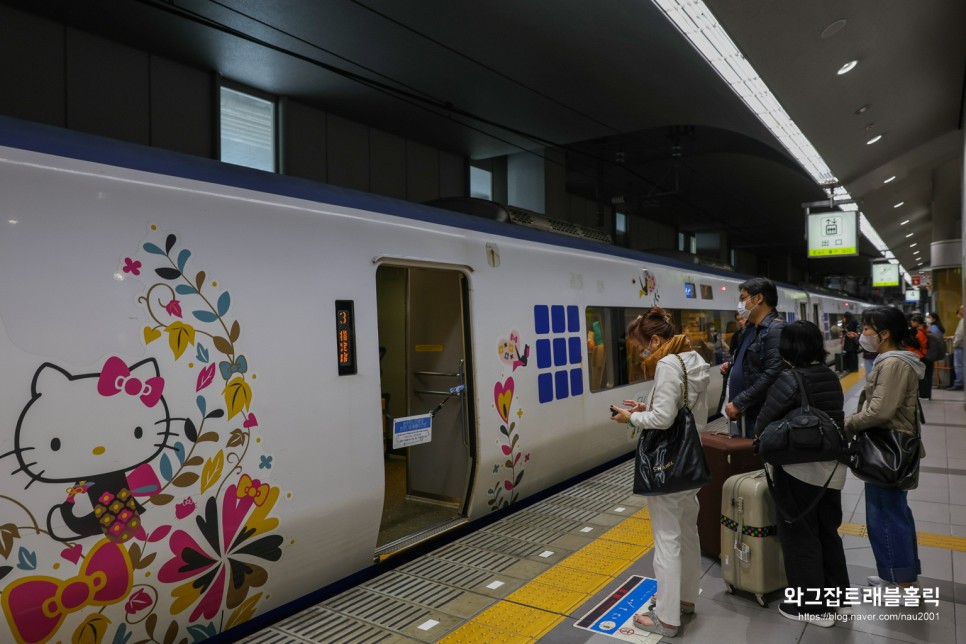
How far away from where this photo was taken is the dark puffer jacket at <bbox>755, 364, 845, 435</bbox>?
2.95m

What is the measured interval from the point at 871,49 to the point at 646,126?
4.63 m

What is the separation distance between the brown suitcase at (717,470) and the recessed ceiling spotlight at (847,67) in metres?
3.86

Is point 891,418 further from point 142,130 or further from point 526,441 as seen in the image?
point 142,130

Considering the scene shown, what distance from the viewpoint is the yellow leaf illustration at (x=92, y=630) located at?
2256 millimetres

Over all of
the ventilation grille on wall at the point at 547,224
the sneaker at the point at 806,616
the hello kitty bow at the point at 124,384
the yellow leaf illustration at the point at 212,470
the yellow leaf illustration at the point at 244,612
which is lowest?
the sneaker at the point at 806,616

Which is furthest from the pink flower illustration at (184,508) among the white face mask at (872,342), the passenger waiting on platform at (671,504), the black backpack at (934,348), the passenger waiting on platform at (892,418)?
the black backpack at (934,348)

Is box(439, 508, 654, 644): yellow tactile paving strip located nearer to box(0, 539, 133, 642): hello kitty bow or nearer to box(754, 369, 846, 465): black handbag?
box(754, 369, 846, 465): black handbag

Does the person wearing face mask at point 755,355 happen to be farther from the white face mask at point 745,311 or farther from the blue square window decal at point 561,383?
the blue square window decal at point 561,383

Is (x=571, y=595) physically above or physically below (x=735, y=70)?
below

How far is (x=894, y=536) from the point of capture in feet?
10.5

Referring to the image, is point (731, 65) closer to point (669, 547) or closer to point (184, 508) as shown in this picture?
point (669, 547)

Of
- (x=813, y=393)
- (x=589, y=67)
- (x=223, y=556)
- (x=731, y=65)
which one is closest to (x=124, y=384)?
(x=223, y=556)

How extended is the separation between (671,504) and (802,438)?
2.12 ft

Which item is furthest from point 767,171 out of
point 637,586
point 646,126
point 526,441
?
point 637,586
